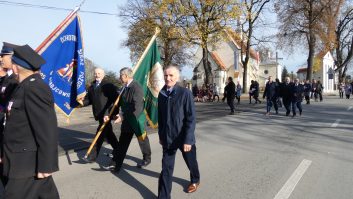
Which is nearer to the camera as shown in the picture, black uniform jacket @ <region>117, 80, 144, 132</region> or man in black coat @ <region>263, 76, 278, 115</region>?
black uniform jacket @ <region>117, 80, 144, 132</region>

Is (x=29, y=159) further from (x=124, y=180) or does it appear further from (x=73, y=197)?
(x=124, y=180)

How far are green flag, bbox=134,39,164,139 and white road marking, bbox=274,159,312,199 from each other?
9.33 feet

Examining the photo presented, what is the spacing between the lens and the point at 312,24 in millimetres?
38344

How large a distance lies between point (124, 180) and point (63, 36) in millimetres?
3090

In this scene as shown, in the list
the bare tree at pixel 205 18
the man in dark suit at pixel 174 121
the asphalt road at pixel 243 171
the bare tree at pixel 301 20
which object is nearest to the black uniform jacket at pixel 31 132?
the man in dark suit at pixel 174 121

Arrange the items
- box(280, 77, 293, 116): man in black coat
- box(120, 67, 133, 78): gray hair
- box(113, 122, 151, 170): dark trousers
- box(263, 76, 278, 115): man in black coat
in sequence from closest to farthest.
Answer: box(113, 122, 151, 170): dark trousers < box(120, 67, 133, 78): gray hair < box(280, 77, 293, 116): man in black coat < box(263, 76, 278, 115): man in black coat

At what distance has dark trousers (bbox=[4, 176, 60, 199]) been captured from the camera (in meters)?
3.44

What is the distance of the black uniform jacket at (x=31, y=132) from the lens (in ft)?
11.2

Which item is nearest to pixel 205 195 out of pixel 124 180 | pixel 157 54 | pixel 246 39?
pixel 124 180

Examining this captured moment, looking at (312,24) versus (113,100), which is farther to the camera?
(312,24)

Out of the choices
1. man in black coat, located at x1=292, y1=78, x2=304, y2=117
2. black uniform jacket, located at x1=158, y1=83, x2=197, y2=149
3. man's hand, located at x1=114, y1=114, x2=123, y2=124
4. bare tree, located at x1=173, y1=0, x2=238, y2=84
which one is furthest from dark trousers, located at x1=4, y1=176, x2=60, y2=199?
bare tree, located at x1=173, y1=0, x2=238, y2=84

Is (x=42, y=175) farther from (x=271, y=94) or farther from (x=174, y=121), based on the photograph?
(x=271, y=94)

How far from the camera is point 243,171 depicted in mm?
6656

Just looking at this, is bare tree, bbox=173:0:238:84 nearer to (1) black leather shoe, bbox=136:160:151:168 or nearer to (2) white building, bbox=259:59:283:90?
(1) black leather shoe, bbox=136:160:151:168
